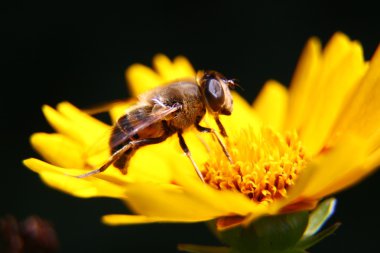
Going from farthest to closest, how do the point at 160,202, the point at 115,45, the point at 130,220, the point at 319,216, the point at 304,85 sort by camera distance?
the point at 115,45 → the point at 304,85 → the point at 319,216 → the point at 130,220 → the point at 160,202

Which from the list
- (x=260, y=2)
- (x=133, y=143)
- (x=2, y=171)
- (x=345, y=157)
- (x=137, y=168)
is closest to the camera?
(x=345, y=157)

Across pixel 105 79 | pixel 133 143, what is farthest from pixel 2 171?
pixel 133 143

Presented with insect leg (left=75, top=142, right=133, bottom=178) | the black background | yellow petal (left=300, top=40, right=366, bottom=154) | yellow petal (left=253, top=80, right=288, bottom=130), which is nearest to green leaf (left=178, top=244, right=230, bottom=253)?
insect leg (left=75, top=142, right=133, bottom=178)

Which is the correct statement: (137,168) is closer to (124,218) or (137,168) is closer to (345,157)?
(124,218)

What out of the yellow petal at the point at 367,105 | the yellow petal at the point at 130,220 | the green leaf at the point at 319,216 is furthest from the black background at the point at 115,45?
the yellow petal at the point at 130,220

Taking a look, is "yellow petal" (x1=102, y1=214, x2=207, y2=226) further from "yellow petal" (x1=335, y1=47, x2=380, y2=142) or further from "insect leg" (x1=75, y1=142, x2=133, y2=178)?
"yellow petal" (x1=335, y1=47, x2=380, y2=142)

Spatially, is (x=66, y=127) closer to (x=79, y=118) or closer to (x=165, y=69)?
(x=79, y=118)

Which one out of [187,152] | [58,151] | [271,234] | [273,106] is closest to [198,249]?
[271,234]
